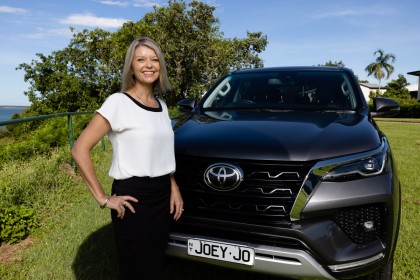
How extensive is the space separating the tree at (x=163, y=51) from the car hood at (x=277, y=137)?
2431 centimetres

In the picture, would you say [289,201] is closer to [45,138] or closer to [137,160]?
[137,160]

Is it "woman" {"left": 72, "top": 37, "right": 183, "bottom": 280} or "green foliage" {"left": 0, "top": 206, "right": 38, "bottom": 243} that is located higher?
"woman" {"left": 72, "top": 37, "right": 183, "bottom": 280}

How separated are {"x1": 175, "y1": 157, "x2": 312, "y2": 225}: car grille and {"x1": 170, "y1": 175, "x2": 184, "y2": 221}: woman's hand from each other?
0.28 feet

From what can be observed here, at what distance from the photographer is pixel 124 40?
30.4 meters

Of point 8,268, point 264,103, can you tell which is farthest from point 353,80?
point 8,268

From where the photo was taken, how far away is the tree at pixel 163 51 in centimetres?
2765

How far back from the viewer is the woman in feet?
6.18

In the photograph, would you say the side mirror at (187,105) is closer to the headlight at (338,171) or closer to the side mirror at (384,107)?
the side mirror at (384,107)

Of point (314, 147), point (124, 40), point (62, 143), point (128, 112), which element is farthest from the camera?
point (124, 40)

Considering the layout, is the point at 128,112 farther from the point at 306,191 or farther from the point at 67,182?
the point at 67,182

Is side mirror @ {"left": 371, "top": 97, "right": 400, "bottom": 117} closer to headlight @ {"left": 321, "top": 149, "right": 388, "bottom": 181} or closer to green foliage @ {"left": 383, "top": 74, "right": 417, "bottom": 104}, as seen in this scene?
headlight @ {"left": 321, "top": 149, "right": 388, "bottom": 181}

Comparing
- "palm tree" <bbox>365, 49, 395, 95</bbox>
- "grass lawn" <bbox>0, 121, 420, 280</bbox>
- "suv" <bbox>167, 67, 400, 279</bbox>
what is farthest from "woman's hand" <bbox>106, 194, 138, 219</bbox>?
"palm tree" <bbox>365, 49, 395, 95</bbox>

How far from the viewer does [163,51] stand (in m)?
27.0

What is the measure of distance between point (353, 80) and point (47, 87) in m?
34.7
